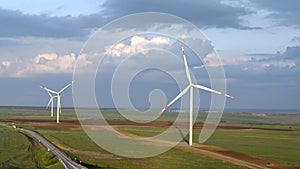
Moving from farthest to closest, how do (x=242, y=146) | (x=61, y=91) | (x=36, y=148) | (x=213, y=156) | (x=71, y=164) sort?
(x=61, y=91) → (x=242, y=146) → (x=36, y=148) → (x=213, y=156) → (x=71, y=164)

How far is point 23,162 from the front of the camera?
177ft

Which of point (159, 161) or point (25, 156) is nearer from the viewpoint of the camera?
point (159, 161)

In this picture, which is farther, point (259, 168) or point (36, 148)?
point (36, 148)

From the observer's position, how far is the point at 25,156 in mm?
60125

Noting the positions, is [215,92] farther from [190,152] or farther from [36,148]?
[36,148]

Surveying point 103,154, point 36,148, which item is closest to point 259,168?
point 103,154

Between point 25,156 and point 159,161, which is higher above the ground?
point 25,156

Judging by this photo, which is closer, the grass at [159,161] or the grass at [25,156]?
the grass at [25,156]

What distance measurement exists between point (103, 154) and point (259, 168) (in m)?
22.8

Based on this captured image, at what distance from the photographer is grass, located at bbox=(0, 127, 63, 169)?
170 ft

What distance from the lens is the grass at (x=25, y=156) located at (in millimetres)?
51719

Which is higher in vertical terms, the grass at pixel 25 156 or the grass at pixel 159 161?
the grass at pixel 25 156

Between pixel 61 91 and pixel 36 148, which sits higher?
pixel 61 91

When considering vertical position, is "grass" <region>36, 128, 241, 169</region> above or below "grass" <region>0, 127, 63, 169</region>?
below
